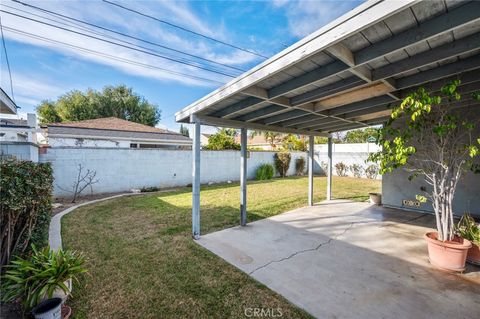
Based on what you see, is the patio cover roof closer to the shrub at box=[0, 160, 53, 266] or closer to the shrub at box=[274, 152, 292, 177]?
the shrub at box=[0, 160, 53, 266]

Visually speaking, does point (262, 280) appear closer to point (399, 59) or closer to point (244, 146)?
point (244, 146)

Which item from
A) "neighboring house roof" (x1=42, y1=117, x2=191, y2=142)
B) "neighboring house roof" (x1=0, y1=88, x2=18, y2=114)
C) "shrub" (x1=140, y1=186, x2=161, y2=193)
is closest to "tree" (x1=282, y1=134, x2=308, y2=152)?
"neighboring house roof" (x1=42, y1=117, x2=191, y2=142)

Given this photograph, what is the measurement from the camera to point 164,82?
16.7m

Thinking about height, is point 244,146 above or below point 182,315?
above

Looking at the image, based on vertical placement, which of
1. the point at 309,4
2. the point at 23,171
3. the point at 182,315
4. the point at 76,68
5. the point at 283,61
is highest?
the point at 76,68

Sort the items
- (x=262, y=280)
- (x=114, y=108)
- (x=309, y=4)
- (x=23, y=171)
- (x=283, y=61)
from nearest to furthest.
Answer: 1. (x=283, y=61)
2. (x=23, y=171)
3. (x=262, y=280)
4. (x=309, y=4)
5. (x=114, y=108)

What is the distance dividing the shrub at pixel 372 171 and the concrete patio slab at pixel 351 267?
1001 centimetres

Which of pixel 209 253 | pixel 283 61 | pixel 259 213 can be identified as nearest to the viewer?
pixel 283 61

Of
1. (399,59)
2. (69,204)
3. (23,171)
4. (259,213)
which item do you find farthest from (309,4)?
(69,204)

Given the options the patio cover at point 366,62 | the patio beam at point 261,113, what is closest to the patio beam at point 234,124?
the patio cover at point 366,62

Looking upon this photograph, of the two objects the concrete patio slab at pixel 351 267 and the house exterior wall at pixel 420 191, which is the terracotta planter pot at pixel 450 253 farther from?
the house exterior wall at pixel 420 191

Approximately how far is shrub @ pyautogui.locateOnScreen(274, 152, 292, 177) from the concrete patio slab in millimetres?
10270

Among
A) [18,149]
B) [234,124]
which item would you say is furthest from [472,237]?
[18,149]

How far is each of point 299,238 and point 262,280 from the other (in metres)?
1.81
